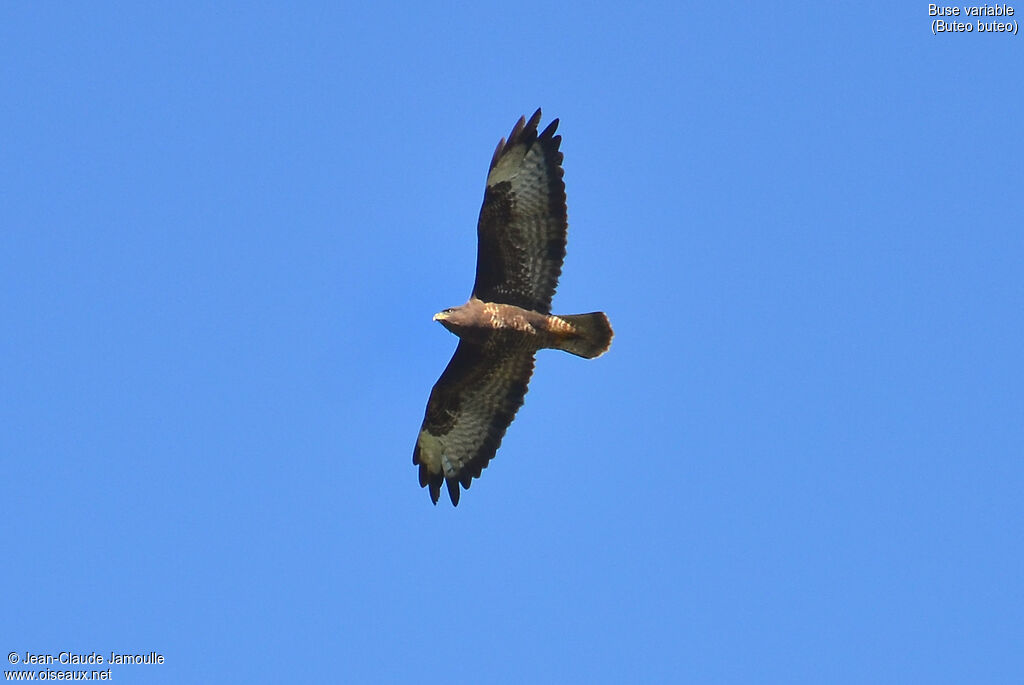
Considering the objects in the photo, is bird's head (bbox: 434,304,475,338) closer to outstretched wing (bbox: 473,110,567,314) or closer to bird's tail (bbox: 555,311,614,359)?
outstretched wing (bbox: 473,110,567,314)

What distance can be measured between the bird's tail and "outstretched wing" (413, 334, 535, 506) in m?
0.55

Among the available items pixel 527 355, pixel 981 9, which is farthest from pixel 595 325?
pixel 981 9

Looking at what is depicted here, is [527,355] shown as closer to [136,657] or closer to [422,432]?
[422,432]

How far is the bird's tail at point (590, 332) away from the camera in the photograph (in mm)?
15922

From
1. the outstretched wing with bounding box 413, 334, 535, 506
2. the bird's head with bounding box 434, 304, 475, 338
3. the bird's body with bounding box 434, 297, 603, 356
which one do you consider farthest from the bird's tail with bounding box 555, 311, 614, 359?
the bird's head with bounding box 434, 304, 475, 338

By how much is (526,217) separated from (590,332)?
4.05 ft

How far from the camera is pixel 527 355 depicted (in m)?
16.4

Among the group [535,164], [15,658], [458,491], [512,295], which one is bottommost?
[15,658]

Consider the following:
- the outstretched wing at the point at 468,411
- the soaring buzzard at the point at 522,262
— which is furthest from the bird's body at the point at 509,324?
the outstretched wing at the point at 468,411

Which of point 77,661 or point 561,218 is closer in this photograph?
point 561,218

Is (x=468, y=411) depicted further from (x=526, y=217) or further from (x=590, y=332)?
(x=526, y=217)

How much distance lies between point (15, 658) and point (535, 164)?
7.14m

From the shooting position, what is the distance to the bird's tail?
627 inches

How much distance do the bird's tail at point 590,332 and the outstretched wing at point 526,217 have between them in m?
0.28
